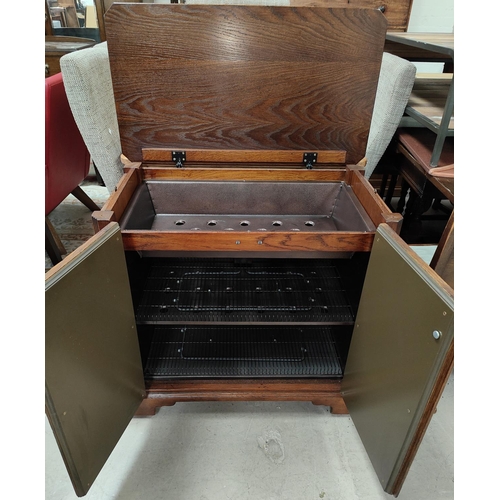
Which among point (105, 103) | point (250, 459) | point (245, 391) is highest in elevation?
point (105, 103)

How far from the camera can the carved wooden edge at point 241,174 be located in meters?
1.21

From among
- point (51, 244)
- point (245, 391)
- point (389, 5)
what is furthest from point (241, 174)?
point (389, 5)

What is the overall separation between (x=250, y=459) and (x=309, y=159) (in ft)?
3.21

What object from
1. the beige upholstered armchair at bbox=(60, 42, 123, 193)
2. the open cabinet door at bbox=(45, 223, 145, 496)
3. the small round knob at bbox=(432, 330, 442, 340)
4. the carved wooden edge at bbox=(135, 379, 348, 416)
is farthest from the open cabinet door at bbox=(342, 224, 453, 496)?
the beige upholstered armchair at bbox=(60, 42, 123, 193)

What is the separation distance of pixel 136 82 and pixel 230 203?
47cm

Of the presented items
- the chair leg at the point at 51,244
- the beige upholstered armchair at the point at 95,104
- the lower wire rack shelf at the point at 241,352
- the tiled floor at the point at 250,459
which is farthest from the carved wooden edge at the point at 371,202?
the chair leg at the point at 51,244

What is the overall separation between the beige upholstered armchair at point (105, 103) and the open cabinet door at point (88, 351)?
73cm

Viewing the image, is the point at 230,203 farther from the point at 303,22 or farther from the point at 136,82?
the point at 303,22

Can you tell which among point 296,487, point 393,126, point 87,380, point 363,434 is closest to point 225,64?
point 393,126

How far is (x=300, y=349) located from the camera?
1.30 metres

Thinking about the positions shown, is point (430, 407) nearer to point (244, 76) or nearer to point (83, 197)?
point (244, 76)

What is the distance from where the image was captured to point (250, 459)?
1139 millimetres

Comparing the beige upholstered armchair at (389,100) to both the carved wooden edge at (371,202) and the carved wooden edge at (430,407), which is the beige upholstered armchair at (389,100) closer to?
the carved wooden edge at (371,202)

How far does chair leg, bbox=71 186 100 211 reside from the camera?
220 cm
